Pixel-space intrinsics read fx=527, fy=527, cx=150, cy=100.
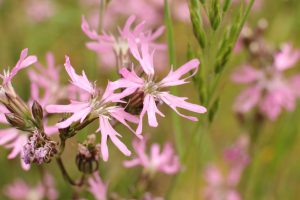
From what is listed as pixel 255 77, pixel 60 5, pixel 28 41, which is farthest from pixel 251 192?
pixel 60 5

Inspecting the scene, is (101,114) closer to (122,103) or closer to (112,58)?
(122,103)

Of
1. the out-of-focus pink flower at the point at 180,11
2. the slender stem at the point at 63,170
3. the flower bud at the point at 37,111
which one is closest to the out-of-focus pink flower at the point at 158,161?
the slender stem at the point at 63,170

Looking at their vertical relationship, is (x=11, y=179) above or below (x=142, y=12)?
below

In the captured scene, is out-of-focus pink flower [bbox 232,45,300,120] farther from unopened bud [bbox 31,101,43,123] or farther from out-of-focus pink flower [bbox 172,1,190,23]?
unopened bud [bbox 31,101,43,123]

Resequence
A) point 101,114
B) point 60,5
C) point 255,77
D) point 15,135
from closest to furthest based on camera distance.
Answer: point 101,114 → point 15,135 → point 255,77 → point 60,5

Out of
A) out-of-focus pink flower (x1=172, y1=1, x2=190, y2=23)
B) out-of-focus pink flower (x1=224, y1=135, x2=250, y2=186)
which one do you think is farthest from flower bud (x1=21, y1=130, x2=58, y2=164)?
out-of-focus pink flower (x1=172, y1=1, x2=190, y2=23)

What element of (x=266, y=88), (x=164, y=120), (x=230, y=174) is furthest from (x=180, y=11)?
(x=230, y=174)
